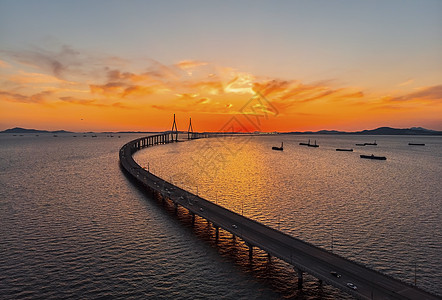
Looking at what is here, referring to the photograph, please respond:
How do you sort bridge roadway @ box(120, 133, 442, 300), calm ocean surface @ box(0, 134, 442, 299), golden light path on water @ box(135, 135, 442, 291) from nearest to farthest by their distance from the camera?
1. bridge roadway @ box(120, 133, 442, 300)
2. calm ocean surface @ box(0, 134, 442, 299)
3. golden light path on water @ box(135, 135, 442, 291)

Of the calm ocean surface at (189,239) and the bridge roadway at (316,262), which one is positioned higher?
the bridge roadway at (316,262)

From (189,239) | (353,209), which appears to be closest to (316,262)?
(189,239)

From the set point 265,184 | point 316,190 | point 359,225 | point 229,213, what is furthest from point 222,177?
point 359,225

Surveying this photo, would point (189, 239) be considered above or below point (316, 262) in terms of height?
below

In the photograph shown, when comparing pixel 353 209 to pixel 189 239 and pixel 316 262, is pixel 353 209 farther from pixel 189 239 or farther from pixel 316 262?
pixel 189 239

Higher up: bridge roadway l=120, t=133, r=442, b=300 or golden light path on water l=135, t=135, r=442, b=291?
bridge roadway l=120, t=133, r=442, b=300

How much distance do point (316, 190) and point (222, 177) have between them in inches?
Answer: 1292

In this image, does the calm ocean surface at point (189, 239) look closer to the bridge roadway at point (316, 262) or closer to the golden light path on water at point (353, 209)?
the golden light path on water at point (353, 209)

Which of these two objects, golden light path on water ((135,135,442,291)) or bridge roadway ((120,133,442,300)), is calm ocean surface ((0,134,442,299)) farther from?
bridge roadway ((120,133,442,300))

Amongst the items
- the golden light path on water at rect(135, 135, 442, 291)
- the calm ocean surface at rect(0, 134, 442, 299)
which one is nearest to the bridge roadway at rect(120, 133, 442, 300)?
the calm ocean surface at rect(0, 134, 442, 299)

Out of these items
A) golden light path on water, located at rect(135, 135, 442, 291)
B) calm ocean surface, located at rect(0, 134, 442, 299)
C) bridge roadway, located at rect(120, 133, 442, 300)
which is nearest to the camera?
bridge roadway, located at rect(120, 133, 442, 300)

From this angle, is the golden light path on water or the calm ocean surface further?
the golden light path on water

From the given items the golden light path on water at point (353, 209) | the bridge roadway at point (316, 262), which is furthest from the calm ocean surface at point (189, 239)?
the bridge roadway at point (316, 262)

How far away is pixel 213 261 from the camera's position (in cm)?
3247
